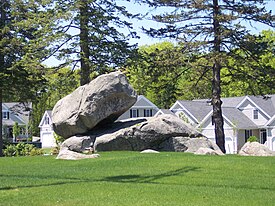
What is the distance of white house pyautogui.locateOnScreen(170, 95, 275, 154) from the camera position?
1635 inches

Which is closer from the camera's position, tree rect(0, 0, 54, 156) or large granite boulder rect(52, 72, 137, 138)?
large granite boulder rect(52, 72, 137, 138)

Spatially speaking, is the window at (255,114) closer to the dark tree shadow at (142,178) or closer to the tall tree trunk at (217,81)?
the tall tree trunk at (217,81)

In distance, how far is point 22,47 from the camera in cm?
2472

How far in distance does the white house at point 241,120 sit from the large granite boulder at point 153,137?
844 inches

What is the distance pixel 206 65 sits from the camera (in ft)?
72.1

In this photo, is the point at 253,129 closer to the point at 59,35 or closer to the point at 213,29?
the point at 213,29

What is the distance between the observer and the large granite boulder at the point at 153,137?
20234 mm

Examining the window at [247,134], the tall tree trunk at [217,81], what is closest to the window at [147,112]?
the window at [247,134]

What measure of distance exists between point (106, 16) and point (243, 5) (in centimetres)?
651

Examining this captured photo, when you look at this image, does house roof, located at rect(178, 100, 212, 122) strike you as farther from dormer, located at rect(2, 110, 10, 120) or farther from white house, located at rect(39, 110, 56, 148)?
dormer, located at rect(2, 110, 10, 120)

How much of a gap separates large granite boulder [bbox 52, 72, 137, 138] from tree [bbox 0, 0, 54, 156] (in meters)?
2.78

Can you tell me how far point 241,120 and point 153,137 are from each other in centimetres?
2451

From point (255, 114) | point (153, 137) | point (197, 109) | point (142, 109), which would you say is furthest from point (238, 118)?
point (153, 137)

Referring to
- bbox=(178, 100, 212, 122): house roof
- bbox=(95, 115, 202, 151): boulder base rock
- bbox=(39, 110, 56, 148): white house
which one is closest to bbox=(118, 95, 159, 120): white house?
bbox=(178, 100, 212, 122): house roof
